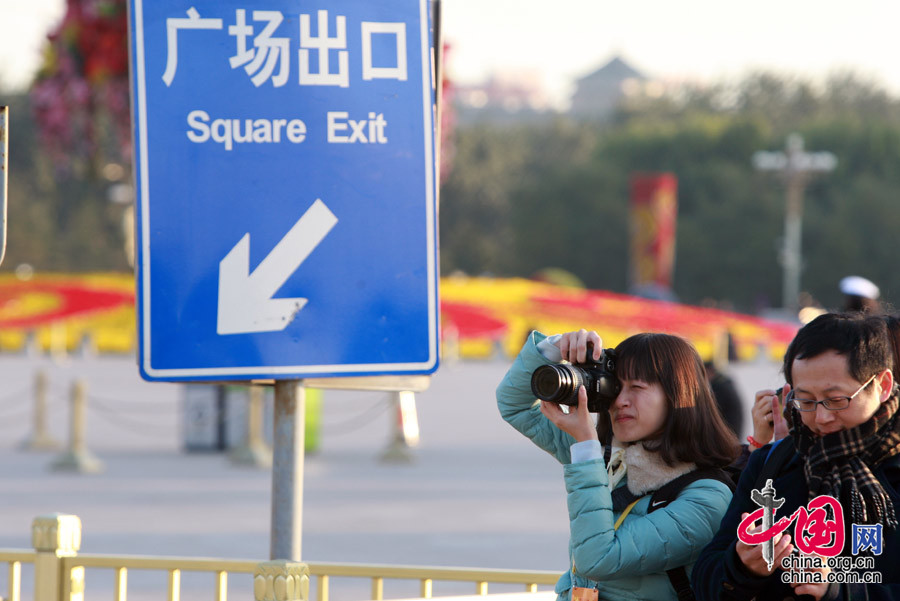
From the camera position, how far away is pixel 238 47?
9.29ft

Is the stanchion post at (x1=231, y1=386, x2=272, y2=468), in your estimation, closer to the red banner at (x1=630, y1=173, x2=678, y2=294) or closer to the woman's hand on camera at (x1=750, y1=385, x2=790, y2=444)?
the woman's hand on camera at (x1=750, y1=385, x2=790, y2=444)

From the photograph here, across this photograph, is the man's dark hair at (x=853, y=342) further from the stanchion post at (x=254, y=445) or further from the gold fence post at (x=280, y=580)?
the stanchion post at (x=254, y=445)

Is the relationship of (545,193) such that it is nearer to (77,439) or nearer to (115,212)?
(115,212)

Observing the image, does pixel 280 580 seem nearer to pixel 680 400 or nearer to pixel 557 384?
pixel 557 384

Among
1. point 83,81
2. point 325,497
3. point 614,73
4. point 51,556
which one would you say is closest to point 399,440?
point 325,497

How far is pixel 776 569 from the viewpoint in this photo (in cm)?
227

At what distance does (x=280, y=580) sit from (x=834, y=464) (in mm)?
1192

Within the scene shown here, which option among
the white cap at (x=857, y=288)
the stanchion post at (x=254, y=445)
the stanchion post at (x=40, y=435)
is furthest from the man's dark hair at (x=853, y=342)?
the stanchion post at (x=40, y=435)

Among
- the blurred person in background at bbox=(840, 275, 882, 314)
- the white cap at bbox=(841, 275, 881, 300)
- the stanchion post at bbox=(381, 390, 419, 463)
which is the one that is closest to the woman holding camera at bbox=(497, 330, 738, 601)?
the blurred person in background at bbox=(840, 275, 882, 314)

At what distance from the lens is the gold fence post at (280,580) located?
279 centimetres

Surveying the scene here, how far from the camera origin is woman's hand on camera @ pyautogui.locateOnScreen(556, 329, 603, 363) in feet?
8.90

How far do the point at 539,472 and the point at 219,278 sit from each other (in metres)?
10.2

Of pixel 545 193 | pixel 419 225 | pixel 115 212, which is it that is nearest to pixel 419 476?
pixel 419 225

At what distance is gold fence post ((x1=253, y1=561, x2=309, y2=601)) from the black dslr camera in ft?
2.15
